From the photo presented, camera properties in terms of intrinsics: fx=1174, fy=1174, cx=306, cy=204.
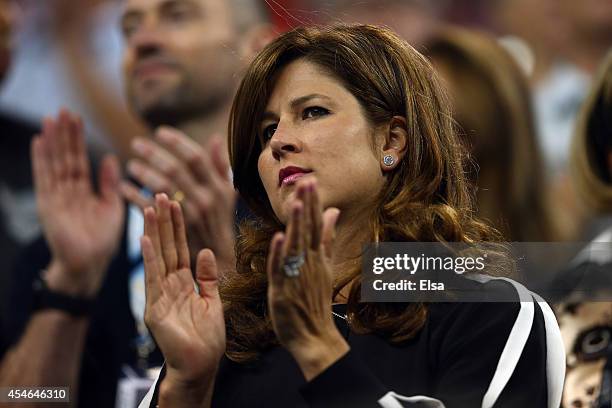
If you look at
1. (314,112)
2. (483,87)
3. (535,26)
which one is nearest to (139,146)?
(483,87)

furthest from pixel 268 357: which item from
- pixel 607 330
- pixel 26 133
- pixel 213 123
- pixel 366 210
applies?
pixel 26 133

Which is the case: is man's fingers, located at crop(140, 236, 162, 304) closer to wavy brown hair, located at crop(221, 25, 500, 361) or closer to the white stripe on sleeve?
wavy brown hair, located at crop(221, 25, 500, 361)

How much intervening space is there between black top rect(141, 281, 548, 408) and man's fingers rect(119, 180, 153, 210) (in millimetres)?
972

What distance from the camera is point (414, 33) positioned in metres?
2.42

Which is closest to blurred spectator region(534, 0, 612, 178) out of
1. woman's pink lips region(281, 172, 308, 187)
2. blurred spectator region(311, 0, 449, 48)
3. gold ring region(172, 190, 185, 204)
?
blurred spectator region(311, 0, 449, 48)

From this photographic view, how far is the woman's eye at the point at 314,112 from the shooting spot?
160 cm

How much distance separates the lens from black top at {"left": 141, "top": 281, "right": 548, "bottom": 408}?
1364 millimetres

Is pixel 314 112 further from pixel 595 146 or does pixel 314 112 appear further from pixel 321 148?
pixel 595 146

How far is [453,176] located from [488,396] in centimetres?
33

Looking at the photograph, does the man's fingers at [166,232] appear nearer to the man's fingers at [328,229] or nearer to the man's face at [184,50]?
the man's fingers at [328,229]

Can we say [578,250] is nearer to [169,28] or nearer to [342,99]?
[342,99]

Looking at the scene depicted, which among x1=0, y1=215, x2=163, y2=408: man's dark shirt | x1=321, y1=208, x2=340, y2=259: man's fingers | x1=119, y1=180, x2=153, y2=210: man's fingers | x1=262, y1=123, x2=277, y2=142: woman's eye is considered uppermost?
x1=262, y1=123, x2=277, y2=142: woman's eye

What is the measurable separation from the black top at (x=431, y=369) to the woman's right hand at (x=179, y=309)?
0.05 meters

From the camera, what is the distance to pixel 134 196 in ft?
8.08
